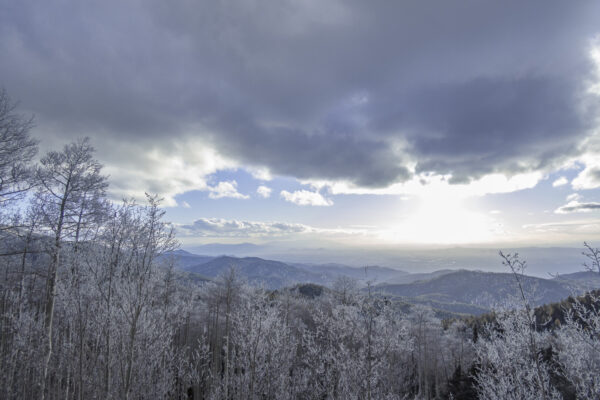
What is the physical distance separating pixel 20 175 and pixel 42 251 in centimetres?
421

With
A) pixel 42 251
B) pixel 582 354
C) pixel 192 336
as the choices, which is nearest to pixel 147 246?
pixel 42 251

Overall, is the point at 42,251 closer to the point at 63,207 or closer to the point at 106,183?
the point at 63,207

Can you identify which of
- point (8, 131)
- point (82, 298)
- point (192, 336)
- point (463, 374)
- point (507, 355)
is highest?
point (8, 131)

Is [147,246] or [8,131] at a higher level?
[8,131]

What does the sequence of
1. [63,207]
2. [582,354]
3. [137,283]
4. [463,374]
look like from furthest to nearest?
[463,374] → [63,207] → [582,354] → [137,283]

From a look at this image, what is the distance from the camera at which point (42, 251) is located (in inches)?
560

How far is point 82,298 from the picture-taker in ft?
46.5

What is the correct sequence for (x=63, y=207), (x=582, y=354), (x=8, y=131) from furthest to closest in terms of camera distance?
(x=63, y=207) < (x=582, y=354) < (x=8, y=131)

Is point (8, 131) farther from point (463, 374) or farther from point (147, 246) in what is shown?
point (463, 374)

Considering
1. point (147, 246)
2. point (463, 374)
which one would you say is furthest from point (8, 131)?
point (463, 374)

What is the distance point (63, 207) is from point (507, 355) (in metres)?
26.9

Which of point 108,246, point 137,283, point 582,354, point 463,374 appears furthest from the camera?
point 463,374

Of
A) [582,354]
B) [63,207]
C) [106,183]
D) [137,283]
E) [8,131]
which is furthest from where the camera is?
[106,183]

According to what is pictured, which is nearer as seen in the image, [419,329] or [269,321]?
[269,321]
